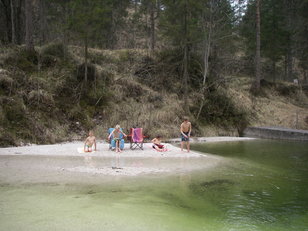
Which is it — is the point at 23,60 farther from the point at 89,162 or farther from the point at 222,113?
the point at 222,113

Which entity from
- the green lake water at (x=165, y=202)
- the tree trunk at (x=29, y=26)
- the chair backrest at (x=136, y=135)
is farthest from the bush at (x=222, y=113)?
the green lake water at (x=165, y=202)

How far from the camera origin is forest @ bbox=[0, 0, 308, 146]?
58.3 feet

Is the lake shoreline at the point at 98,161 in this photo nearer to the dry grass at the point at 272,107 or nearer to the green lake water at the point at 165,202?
the green lake water at the point at 165,202

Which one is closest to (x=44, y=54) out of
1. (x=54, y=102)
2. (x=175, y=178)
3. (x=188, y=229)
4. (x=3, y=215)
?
(x=54, y=102)

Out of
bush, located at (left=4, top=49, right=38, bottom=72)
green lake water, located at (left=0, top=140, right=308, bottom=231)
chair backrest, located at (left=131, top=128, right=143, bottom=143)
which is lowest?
green lake water, located at (left=0, top=140, right=308, bottom=231)

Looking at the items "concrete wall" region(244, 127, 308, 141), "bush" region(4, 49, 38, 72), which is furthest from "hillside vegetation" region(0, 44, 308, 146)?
"concrete wall" region(244, 127, 308, 141)

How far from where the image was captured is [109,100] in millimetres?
20672

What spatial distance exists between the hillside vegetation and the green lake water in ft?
25.0

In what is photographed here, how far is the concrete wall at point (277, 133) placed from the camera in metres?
18.7

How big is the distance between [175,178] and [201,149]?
248 inches

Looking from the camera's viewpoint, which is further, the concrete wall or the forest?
the concrete wall

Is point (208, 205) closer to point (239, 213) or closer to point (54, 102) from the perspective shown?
point (239, 213)

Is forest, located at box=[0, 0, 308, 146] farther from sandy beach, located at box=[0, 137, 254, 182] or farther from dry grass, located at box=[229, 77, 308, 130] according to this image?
sandy beach, located at box=[0, 137, 254, 182]

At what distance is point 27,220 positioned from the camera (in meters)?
6.16
